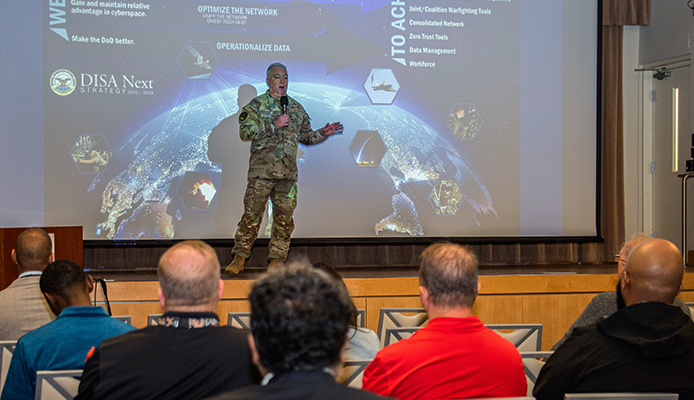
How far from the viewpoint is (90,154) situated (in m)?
4.41

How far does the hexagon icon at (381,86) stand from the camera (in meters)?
4.79

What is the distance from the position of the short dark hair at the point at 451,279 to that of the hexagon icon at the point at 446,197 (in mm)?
3458

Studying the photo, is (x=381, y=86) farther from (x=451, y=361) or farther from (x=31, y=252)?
(x=451, y=361)

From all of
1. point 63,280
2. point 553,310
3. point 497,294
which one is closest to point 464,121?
point 497,294

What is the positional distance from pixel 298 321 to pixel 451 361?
0.64 metres

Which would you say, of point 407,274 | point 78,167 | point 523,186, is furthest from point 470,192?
point 78,167

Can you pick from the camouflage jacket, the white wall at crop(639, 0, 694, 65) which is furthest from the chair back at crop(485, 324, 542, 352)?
the white wall at crop(639, 0, 694, 65)

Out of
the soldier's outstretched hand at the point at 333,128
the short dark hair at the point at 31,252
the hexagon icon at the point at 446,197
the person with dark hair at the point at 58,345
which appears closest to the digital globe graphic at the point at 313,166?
the hexagon icon at the point at 446,197

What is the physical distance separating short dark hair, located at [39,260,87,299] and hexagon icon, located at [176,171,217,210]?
2.81 m

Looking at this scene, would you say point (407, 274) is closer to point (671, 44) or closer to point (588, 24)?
point (588, 24)

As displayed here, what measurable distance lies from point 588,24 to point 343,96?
2.54m

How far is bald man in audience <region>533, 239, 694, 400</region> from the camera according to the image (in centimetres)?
135

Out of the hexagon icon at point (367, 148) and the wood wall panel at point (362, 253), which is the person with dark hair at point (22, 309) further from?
the hexagon icon at point (367, 148)

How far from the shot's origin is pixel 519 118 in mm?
5055
